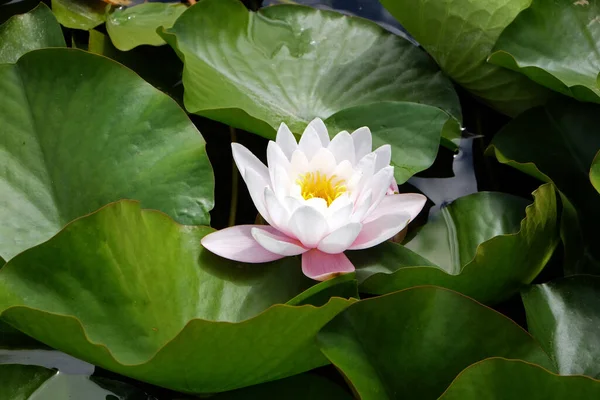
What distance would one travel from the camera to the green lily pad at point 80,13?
4.79 feet

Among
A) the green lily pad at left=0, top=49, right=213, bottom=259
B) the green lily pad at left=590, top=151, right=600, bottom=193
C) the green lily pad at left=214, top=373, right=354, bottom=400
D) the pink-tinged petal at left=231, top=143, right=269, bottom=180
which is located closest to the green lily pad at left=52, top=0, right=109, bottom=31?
the green lily pad at left=0, top=49, right=213, bottom=259

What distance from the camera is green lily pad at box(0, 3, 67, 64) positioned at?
4.18ft

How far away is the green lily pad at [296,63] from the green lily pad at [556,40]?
0.16m

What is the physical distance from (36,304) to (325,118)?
2.18 feet

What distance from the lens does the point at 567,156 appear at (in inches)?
49.2

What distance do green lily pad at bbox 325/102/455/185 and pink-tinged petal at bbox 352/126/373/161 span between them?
12 cm

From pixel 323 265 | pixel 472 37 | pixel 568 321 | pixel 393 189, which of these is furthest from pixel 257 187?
pixel 472 37

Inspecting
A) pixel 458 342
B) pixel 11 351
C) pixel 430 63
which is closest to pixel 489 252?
pixel 458 342

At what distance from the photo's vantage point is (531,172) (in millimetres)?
1175

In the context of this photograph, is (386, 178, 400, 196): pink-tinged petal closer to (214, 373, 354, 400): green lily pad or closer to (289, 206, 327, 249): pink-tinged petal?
(289, 206, 327, 249): pink-tinged petal

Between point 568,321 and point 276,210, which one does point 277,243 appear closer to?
point 276,210

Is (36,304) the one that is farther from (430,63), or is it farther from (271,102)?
(430,63)

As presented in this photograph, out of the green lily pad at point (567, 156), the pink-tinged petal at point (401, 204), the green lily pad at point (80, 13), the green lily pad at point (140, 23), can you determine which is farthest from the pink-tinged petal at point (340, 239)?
the green lily pad at point (80, 13)

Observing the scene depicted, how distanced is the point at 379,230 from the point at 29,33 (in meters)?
0.83
